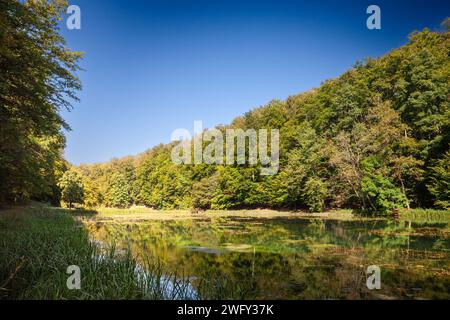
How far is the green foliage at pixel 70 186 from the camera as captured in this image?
156ft

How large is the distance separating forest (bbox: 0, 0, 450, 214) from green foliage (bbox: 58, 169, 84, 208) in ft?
0.50

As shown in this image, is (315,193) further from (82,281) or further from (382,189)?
(82,281)

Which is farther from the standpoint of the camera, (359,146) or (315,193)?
(315,193)

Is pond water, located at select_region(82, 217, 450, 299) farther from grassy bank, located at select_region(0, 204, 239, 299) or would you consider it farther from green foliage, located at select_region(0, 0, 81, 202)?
green foliage, located at select_region(0, 0, 81, 202)

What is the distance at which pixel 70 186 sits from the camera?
1876 inches

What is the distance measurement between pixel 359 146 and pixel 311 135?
8.34 metres

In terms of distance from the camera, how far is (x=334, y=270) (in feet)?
30.2

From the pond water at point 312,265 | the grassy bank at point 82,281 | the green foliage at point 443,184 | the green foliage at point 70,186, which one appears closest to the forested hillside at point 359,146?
the green foliage at point 443,184

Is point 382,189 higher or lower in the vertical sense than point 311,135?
lower

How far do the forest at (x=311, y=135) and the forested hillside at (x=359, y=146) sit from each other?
0.13m

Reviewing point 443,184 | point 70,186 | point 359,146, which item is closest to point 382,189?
point 443,184

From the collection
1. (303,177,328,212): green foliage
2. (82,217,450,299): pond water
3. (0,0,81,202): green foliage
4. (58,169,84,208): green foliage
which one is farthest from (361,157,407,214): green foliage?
(58,169,84,208): green foliage

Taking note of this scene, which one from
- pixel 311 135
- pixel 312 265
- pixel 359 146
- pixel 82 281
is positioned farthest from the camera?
pixel 311 135

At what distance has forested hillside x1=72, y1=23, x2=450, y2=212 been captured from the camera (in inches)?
1109
